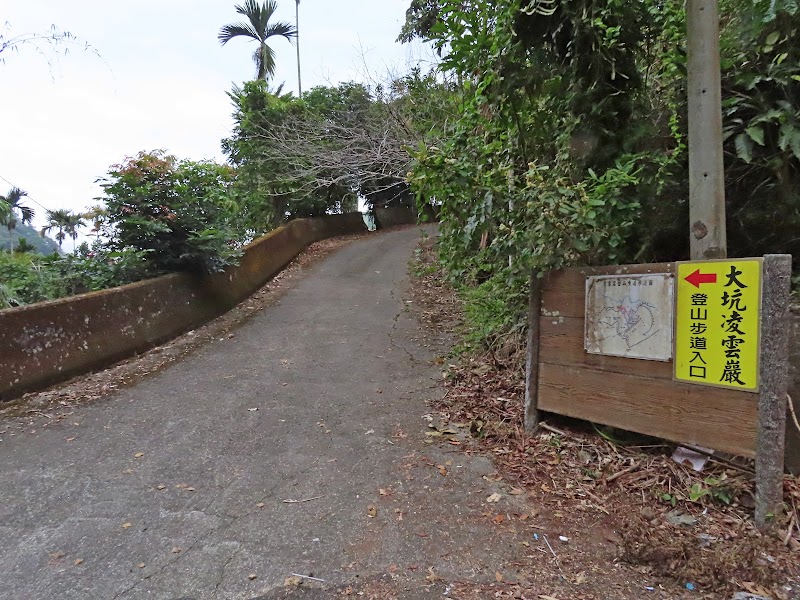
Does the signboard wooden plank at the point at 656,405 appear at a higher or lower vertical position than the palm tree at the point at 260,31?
lower

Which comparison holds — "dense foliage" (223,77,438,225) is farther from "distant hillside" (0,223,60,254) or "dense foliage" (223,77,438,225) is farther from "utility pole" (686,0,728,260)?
"utility pole" (686,0,728,260)

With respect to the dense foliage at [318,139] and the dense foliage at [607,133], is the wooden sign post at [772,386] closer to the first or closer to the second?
the dense foliage at [607,133]

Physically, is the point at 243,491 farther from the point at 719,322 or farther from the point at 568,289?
the point at 719,322

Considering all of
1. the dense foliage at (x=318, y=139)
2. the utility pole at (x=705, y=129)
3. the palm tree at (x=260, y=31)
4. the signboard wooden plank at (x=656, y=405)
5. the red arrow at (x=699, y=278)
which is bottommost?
the signboard wooden plank at (x=656, y=405)

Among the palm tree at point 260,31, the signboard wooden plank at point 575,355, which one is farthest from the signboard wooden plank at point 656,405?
the palm tree at point 260,31

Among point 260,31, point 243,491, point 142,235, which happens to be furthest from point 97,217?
point 260,31

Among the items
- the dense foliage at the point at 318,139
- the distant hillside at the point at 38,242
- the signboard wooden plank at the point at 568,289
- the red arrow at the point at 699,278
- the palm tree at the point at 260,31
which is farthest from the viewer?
the palm tree at the point at 260,31

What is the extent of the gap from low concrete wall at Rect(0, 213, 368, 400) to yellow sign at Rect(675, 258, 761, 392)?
571 cm

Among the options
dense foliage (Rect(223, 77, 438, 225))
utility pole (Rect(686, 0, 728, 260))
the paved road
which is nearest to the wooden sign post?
utility pole (Rect(686, 0, 728, 260))

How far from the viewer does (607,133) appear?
3797mm

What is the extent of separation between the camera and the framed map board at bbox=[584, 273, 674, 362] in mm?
2996

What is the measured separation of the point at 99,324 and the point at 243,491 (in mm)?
3620

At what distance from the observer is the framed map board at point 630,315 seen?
9.83ft

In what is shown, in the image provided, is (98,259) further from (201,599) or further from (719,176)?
(719,176)
